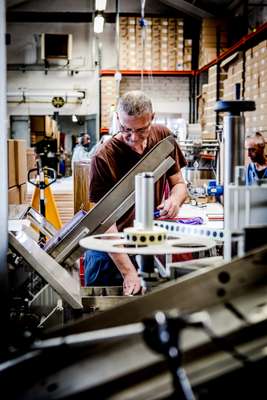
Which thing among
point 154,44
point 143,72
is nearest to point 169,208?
point 143,72

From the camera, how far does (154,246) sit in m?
1.02

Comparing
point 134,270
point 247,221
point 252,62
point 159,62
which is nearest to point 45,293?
point 134,270

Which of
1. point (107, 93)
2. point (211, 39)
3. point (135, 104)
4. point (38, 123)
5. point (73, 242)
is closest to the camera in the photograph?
point (73, 242)

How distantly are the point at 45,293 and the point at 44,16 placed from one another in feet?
31.9

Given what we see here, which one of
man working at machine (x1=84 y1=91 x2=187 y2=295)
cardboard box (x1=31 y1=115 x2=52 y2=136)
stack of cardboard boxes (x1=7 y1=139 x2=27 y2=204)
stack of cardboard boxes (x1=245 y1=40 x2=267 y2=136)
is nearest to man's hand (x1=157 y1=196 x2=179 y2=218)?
man working at machine (x1=84 y1=91 x2=187 y2=295)

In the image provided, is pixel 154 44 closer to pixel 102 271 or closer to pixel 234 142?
pixel 102 271

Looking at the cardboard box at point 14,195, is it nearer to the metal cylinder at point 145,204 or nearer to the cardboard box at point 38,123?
the metal cylinder at point 145,204

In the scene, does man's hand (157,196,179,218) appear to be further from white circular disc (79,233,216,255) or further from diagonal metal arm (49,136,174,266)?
white circular disc (79,233,216,255)

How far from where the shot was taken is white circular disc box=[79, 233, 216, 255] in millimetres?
993

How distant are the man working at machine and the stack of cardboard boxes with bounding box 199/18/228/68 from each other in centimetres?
697

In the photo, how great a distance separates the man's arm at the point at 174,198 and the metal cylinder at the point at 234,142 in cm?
95

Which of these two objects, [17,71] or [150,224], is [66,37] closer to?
[17,71]

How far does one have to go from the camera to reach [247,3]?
8039 mm

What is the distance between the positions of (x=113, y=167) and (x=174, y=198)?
0.27 meters
